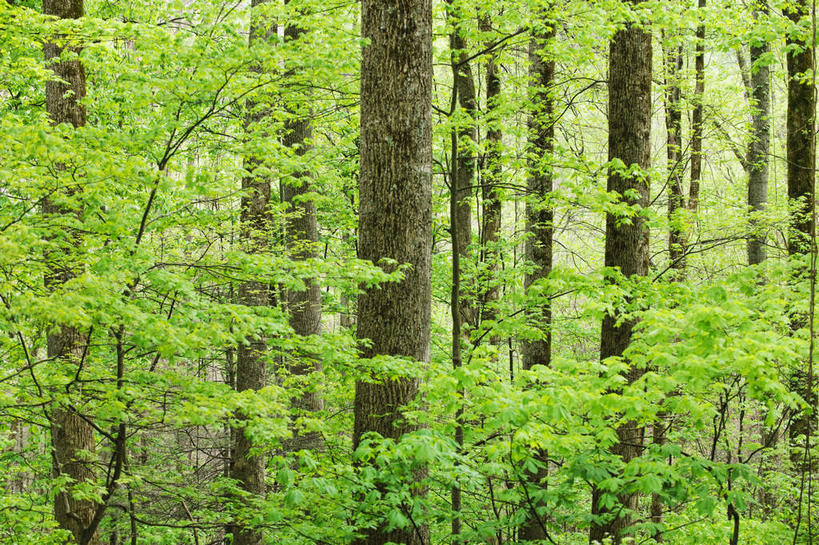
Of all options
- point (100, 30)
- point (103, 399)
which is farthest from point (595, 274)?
point (100, 30)

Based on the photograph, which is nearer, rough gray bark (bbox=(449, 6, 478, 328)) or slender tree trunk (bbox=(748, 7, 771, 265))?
rough gray bark (bbox=(449, 6, 478, 328))

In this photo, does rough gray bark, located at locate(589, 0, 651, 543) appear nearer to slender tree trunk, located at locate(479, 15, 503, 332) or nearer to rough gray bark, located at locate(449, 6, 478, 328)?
slender tree trunk, located at locate(479, 15, 503, 332)

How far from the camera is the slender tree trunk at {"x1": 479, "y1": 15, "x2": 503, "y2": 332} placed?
7848 millimetres

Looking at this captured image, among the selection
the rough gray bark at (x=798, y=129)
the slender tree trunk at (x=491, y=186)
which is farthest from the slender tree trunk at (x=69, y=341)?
the rough gray bark at (x=798, y=129)

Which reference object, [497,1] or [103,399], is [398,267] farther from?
[497,1]

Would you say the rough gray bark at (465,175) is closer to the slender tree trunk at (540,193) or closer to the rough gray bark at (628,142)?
the slender tree trunk at (540,193)

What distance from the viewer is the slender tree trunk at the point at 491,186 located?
7.85 metres

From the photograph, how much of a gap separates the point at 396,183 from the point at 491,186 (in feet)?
12.6

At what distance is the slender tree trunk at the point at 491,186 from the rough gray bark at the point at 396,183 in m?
2.50

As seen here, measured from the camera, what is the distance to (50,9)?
6.66 meters

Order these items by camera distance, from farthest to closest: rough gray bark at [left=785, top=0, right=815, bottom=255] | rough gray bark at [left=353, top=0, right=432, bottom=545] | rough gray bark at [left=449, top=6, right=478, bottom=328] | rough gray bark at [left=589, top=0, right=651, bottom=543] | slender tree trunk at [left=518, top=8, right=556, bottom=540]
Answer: rough gray bark at [left=449, top=6, right=478, bottom=328]
rough gray bark at [left=785, top=0, right=815, bottom=255]
slender tree trunk at [left=518, top=8, right=556, bottom=540]
rough gray bark at [left=589, top=0, right=651, bottom=543]
rough gray bark at [left=353, top=0, right=432, bottom=545]

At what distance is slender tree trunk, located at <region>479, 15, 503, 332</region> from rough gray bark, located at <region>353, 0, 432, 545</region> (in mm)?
2495

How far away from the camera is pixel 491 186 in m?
8.49

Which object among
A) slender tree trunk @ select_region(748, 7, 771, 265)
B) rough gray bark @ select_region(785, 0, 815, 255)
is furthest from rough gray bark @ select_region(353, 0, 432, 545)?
slender tree trunk @ select_region(748, 7, 771, 265)
